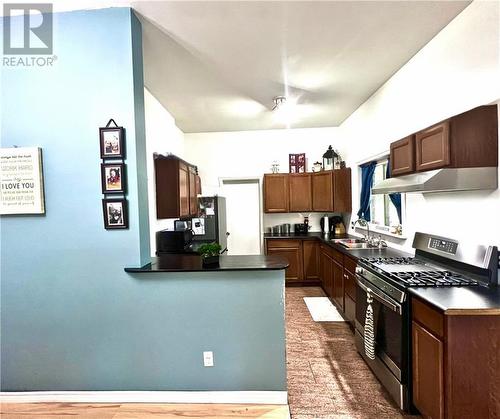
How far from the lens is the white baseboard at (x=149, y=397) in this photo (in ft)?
6.64

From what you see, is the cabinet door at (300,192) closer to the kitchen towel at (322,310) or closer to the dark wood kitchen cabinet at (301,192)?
the dark wood kitchen cabinet at (301,192)

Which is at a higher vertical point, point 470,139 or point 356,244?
point 470,139

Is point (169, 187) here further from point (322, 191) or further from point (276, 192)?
point (322, 191)

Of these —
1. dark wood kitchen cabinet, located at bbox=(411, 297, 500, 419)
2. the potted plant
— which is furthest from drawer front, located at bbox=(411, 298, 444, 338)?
the potted plant

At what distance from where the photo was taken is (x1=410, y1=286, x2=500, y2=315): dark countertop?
56.7 inches

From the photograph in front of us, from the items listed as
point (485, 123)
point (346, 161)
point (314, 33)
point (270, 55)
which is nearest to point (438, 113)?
point (485, 123)

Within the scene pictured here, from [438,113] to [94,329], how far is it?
3.36 metres

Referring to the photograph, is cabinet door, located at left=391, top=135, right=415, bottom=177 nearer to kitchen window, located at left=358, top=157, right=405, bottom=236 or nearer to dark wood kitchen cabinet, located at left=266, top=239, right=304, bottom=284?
kitchen window, located at left=358, top=157, right=405, bottom=236

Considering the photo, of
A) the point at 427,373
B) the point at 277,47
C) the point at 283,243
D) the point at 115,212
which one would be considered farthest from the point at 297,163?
the point at 427,373

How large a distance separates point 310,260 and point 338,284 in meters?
1.14

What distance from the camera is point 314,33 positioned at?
2.23 m

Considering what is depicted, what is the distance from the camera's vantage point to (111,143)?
79.5 inches

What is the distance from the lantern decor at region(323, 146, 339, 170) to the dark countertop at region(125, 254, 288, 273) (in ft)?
10.1

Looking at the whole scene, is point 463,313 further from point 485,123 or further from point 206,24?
point 206,24
